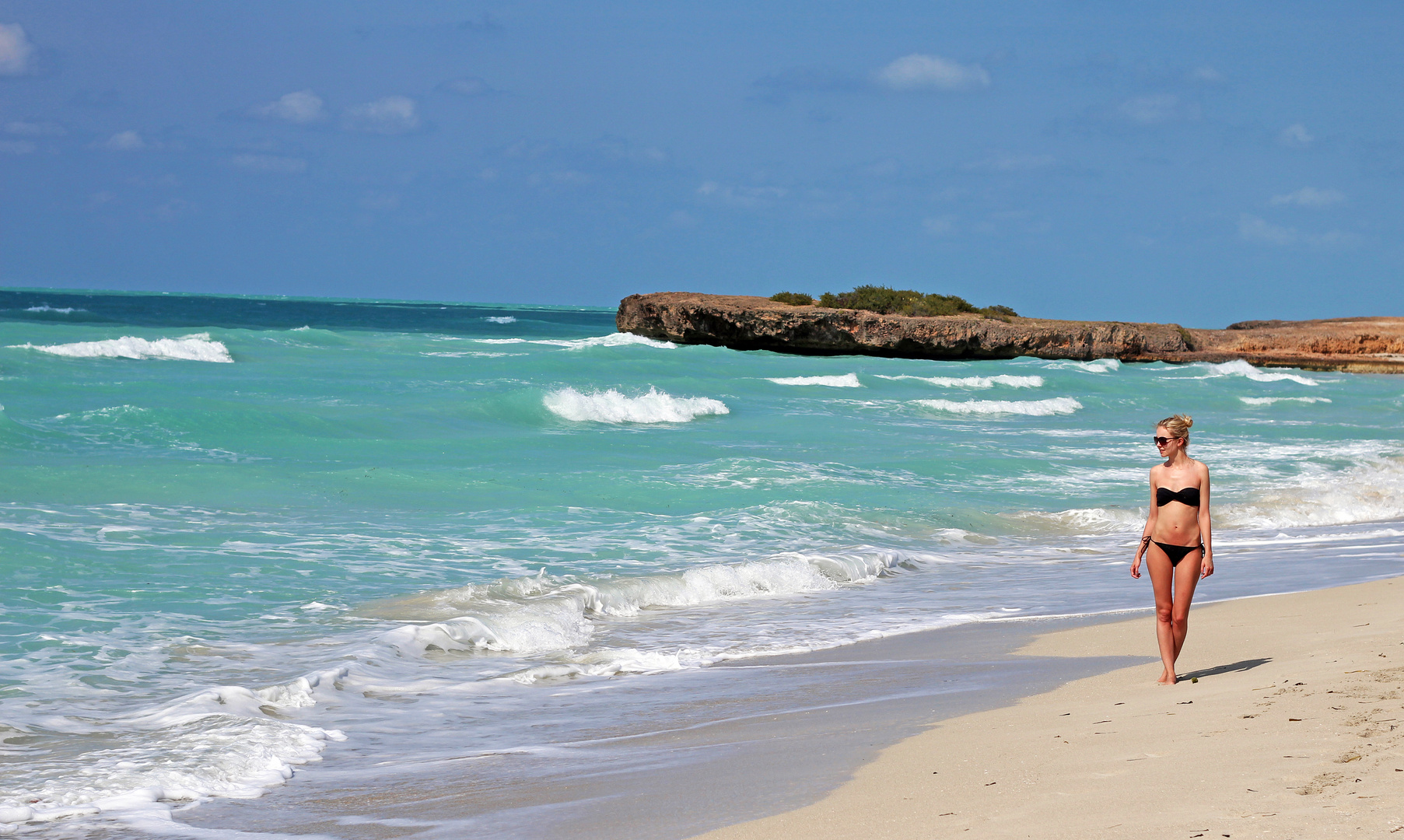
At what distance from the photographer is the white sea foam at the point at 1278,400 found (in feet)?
97.5

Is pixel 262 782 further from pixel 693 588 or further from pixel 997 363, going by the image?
pixel 997 363

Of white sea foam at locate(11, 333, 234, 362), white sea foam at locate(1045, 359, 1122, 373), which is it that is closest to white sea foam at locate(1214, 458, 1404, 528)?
white sea foam at locate(1045, 359, 1122, 373)

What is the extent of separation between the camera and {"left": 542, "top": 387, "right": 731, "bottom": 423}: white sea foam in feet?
66.9

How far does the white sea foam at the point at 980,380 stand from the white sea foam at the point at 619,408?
12536 millimetres

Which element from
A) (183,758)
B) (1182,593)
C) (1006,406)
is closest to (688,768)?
(183,758)

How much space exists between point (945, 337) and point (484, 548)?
123 ft

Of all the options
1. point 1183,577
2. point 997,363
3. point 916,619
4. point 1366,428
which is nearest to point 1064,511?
point 916,619

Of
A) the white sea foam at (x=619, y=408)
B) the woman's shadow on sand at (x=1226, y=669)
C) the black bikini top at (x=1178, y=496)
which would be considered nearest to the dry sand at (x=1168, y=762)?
the woman's shadow on sand at (x=1226, y=669)

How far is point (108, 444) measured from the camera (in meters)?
14.0

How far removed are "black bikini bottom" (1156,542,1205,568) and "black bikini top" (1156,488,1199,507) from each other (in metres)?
0.20

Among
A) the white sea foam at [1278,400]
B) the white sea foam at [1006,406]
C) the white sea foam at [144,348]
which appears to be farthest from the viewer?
the white sea foam at [1278,400]

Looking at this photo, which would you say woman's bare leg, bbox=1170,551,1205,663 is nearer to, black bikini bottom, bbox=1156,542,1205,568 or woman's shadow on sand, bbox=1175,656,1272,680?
black bikini bottom, bbox=1156,542,1205,568

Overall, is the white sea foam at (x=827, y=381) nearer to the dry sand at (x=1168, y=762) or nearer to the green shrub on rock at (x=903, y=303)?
the green shrub on rock at (x=903, y=303)

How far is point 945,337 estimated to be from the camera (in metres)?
44.5
